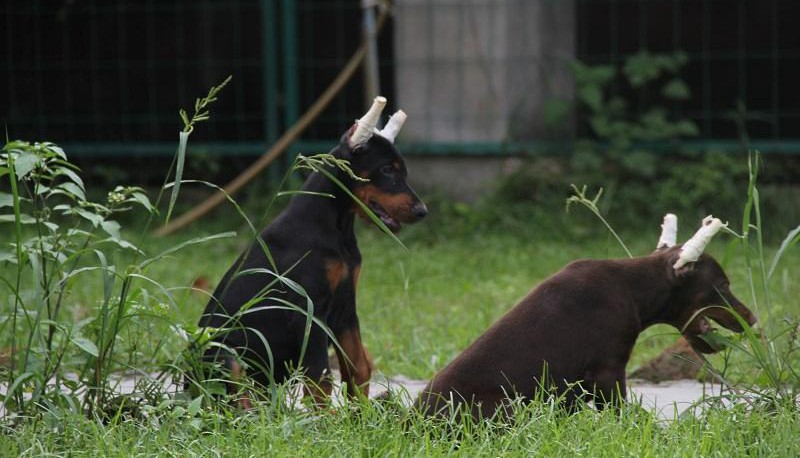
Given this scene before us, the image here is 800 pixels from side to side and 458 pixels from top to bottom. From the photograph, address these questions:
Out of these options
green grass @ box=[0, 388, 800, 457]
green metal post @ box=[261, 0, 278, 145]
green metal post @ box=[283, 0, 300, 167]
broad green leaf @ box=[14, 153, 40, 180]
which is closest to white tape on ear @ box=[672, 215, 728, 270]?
green grass @ box=[0, 388, 800, 457]

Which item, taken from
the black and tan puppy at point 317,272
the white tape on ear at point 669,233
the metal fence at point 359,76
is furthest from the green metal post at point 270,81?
the white tape on ear at point 669,233

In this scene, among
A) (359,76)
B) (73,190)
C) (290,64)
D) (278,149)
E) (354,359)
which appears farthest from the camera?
(359,76)

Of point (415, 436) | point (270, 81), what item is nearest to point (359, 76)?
point (270, 81)

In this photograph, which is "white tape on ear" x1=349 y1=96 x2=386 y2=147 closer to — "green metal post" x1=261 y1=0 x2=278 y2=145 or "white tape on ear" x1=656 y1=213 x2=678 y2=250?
"white tape on ear" x1=656 y1=213 x2=678 y2=250

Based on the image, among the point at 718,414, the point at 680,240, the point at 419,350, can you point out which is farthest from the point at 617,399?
the point at 680,240

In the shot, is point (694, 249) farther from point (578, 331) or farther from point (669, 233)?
point (578, 331)

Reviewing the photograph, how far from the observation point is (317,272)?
171 inches

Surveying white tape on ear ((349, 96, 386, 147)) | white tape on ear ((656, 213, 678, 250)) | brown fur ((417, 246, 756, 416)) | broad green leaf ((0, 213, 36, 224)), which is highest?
white tape on ear ((349, 96, 386, 147))

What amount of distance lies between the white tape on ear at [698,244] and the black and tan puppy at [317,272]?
1.00 metres

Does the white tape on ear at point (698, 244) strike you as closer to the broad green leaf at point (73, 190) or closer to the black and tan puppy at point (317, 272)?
the black and tan puppy at point (317, 272)

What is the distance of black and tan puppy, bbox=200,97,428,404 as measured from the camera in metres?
4.31

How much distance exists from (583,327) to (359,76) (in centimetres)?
725

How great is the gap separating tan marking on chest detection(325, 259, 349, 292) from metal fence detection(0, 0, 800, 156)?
5104 mm

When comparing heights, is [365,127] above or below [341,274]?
above
